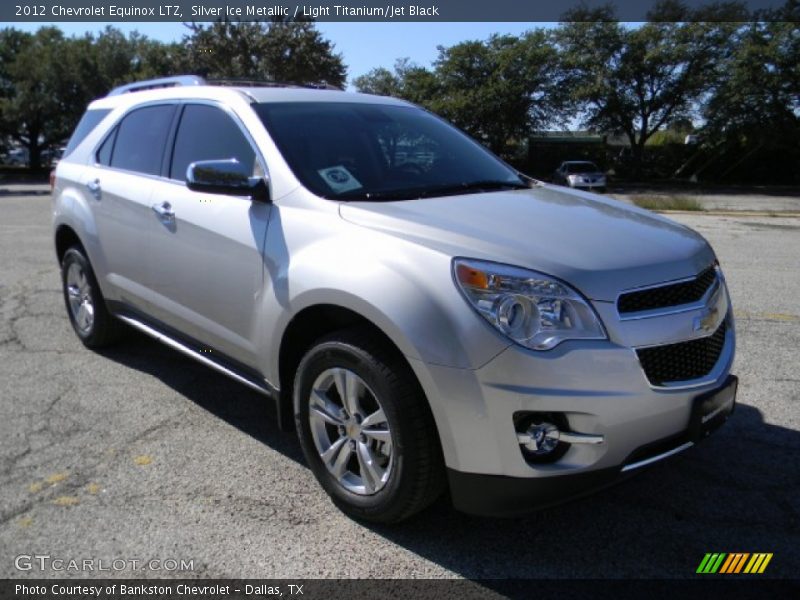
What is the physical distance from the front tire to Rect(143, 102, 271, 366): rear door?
527mm

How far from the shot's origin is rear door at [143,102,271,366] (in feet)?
11.2

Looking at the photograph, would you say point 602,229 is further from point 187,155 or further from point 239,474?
point 187,155

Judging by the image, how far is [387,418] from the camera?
274cm

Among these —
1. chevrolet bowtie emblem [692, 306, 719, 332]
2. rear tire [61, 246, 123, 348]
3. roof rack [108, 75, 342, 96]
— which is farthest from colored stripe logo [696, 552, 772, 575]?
rear tire [61, 246, 123, 348]

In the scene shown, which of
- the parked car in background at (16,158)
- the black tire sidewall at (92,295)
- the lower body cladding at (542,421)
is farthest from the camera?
the parked car in background at (16,158)

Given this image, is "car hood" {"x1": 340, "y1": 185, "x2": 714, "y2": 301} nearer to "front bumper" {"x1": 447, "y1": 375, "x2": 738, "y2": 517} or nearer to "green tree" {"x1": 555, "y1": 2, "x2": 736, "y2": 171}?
"front bumper" {"x1": 447, "y1": 375, "x2": 738, "y2": 517}

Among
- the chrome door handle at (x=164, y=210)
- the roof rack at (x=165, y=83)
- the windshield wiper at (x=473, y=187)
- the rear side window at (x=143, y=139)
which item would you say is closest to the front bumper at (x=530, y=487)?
the windshield wiper at (x=473, y=187)

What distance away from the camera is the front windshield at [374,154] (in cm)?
343

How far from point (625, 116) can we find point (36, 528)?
42479mm

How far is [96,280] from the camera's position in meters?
4.98

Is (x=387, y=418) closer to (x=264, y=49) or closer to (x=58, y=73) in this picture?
(x=264, y=49)

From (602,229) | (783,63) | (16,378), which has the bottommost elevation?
(16,378)

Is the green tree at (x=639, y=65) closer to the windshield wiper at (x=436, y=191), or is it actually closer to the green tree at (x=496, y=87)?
the green tree at (x=496, y=87)

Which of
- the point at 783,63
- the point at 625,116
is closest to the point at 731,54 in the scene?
the point at 783,63
